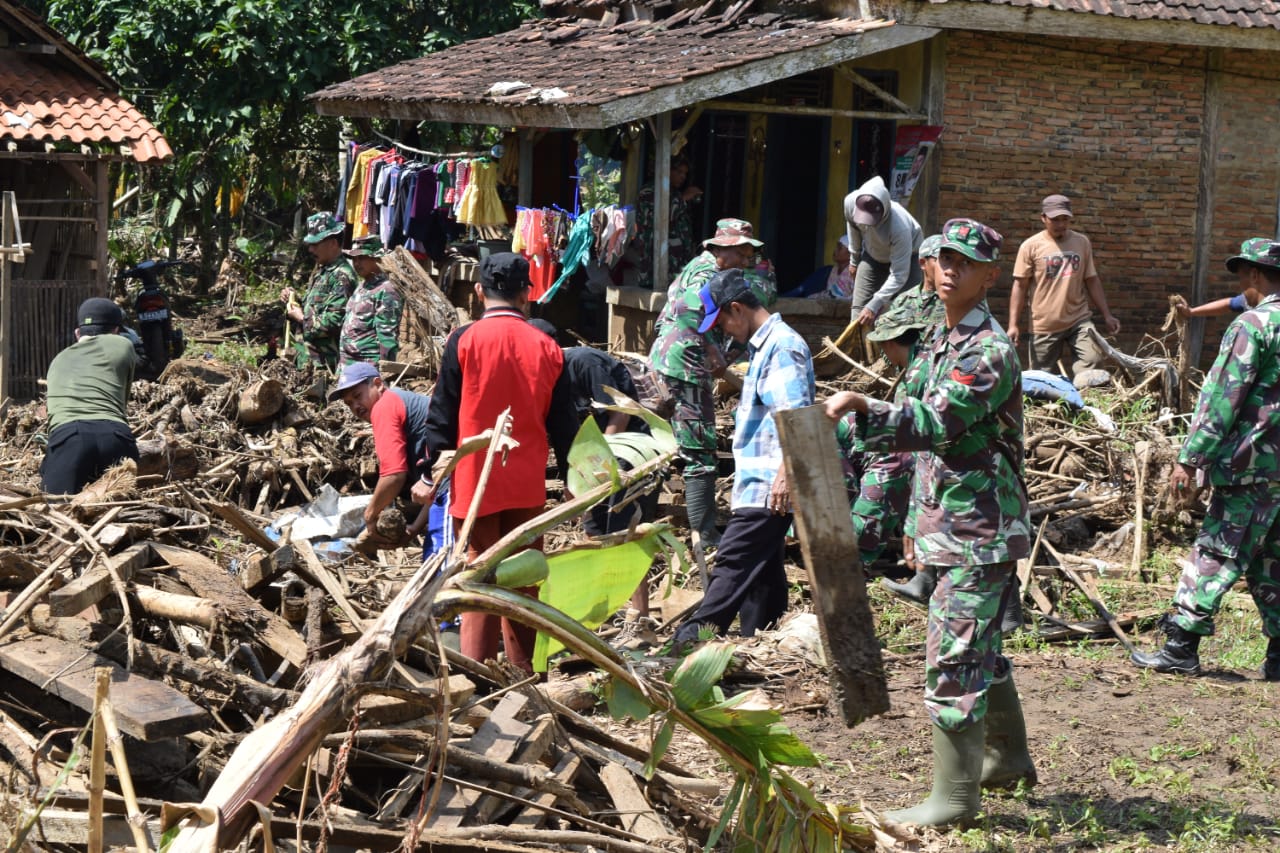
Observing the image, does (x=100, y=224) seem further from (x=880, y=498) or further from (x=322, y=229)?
(x=880, y=498)

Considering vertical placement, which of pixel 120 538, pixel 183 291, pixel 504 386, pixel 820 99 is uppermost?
pixel 820 99

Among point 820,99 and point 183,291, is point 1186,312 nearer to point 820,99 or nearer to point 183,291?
point 820,99

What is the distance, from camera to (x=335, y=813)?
13.0 feet

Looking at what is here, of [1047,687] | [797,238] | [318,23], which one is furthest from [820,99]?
[1047,687]

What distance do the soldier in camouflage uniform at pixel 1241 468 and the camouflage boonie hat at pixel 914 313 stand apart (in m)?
1.34

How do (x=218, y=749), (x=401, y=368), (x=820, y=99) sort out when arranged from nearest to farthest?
(x=218, y=749), (x=401, y=368), (x=820, y=99)

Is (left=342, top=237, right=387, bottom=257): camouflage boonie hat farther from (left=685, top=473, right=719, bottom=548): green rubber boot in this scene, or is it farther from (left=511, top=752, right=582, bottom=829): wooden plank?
(left=511, top=752, right=582, bottom=829): wooden plank

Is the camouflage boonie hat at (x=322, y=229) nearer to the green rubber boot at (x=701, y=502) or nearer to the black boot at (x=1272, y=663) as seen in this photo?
the green rubber boot at (x=701, y=502)

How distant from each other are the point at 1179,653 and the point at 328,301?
6984 mm

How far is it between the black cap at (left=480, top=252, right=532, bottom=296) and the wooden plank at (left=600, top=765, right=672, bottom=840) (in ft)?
7.63

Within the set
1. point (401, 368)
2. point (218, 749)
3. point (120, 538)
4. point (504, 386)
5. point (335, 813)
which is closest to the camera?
A: point (335, 813)

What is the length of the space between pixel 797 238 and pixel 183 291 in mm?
9890

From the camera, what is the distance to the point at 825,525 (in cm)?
393

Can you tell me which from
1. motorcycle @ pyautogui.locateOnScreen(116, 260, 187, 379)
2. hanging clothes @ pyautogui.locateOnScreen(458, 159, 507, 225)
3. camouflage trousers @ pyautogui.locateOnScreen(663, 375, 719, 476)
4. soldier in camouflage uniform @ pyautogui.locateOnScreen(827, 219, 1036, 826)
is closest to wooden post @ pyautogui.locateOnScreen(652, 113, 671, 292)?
hanging clothes @ pyautogui.locateOnScreen(458, 159, 507, 225)
